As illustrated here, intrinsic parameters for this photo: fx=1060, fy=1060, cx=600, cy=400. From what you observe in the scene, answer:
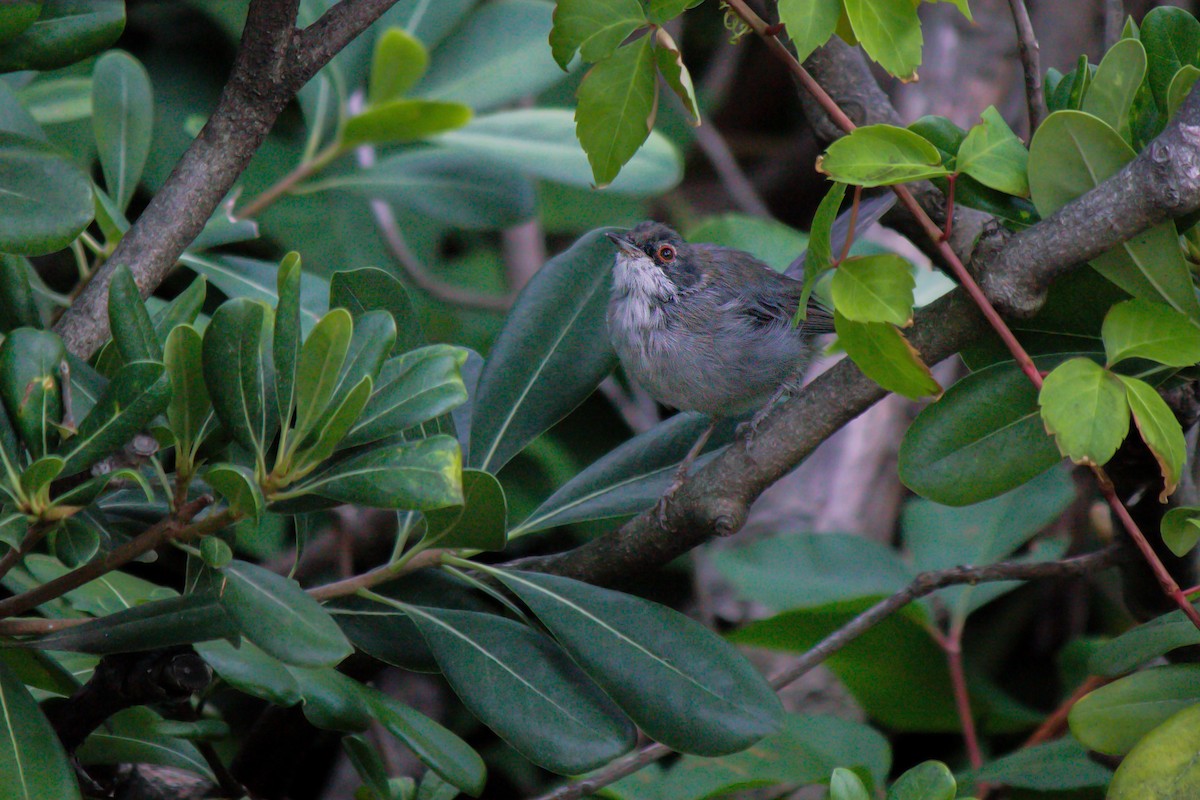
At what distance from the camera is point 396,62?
1.34 metres

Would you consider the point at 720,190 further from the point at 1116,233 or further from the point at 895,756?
the point at 1116,233

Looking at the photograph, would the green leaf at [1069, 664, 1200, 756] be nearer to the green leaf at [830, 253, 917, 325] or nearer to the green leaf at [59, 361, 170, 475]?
the green leaf at [830, 253, 917, 325]

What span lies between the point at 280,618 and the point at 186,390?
0.32m

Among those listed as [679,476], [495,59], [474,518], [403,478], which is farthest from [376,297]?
[495,59]

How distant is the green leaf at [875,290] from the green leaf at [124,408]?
795mm

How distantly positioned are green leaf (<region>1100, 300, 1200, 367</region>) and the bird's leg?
2.12 feet

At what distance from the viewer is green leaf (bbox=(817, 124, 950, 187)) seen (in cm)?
129

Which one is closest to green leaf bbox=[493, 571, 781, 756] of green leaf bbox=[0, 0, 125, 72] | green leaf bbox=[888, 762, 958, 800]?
green leaf bbox=[888, 762, 958, 800]

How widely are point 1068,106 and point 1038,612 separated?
3214 millimetres

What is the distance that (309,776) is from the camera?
3.97 metres

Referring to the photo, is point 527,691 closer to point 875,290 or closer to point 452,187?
point 875,290

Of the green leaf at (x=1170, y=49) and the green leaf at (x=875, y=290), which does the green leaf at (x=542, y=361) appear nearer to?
the green leaf at (x=875, y=290)

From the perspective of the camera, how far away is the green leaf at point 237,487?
3.71ft

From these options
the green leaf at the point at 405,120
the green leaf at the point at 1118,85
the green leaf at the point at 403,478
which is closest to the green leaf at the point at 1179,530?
the green leaf at the point at 1118,85
